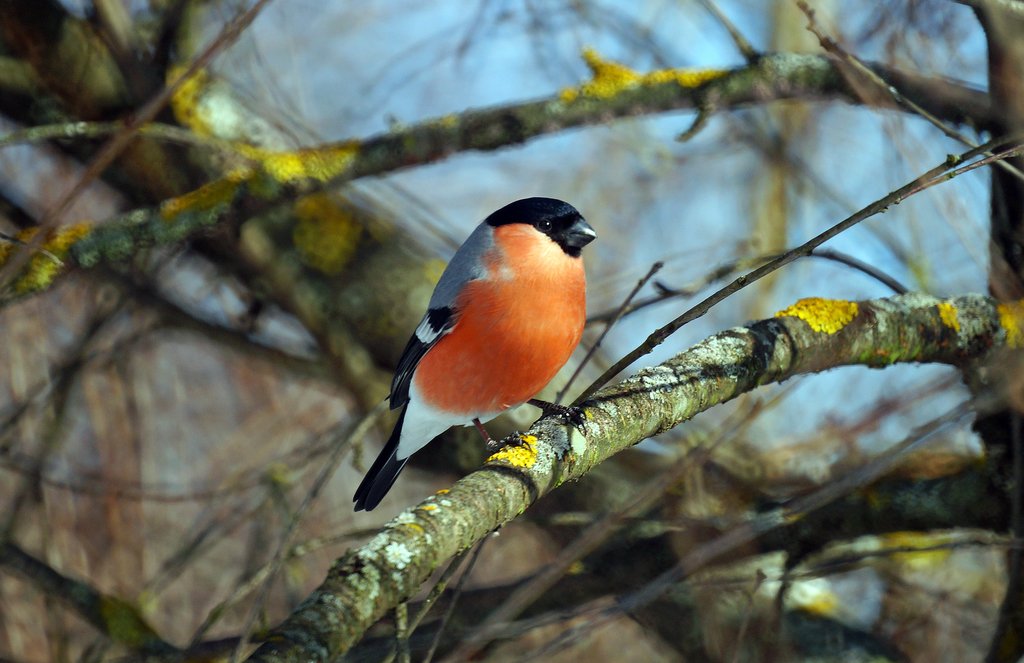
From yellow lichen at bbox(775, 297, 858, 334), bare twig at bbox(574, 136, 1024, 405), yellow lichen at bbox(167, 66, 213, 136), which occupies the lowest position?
bare twig at bbox(574, 136, 1024, 405)

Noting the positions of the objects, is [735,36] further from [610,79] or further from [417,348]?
[417,348]

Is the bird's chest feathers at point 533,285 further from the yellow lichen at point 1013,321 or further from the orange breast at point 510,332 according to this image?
the yellow lichen at point 1013,321

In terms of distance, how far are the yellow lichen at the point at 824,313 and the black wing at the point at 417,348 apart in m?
1.10

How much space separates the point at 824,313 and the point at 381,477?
1.56 m

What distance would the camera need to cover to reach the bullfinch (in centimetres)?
281

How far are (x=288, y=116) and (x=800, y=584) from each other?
10.1 feet

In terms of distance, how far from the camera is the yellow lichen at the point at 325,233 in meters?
4.28

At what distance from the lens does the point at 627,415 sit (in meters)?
2.26

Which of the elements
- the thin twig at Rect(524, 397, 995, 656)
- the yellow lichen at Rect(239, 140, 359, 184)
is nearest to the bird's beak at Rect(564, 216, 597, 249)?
the yellow lichen at Rect(239, 140, 359, 184)

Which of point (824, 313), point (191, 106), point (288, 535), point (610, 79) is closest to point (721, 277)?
point (824, 313)

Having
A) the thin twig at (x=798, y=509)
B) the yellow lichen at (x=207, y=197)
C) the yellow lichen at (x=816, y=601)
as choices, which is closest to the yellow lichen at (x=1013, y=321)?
the thin twig at (x=798, y=509)

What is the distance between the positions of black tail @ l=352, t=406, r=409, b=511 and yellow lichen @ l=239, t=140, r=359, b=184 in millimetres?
972

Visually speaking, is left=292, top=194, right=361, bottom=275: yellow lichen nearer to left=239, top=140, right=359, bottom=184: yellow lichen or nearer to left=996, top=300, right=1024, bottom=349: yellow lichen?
left=239, top=140, right=359, bottom=184: yellow lichen

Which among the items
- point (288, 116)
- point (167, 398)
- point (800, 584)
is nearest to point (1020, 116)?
point (800, 584)
